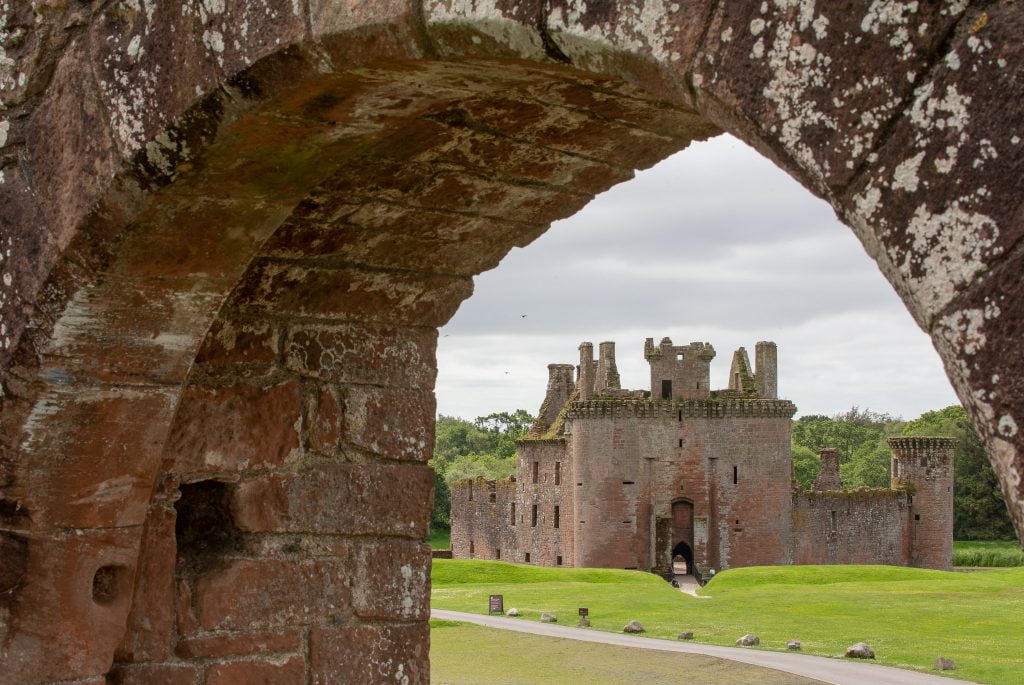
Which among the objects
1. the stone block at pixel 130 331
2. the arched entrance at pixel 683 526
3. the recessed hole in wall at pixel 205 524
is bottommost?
the arched entrance at pixel 683 526

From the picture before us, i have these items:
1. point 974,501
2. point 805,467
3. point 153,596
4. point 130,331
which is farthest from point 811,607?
point 805,467

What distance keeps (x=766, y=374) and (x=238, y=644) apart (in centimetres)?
4012

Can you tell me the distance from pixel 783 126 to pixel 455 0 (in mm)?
732

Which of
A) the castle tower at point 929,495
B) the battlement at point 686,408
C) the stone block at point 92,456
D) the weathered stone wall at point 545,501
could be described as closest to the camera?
the stone block at point 92,456

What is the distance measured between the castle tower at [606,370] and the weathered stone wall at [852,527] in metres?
7.37

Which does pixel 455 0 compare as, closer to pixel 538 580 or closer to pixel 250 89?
pixel 250 89

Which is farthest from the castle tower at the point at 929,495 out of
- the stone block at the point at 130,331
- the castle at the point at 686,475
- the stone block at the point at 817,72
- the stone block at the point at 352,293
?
the stone block at the point at 817,72

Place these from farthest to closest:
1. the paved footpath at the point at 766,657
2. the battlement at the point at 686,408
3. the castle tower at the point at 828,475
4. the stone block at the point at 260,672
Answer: the castle tower at the point at 828,475 → the battlement at the point at 686,408 → the paved footpath at the point at 766,657 → the stone block at the point at 260,672

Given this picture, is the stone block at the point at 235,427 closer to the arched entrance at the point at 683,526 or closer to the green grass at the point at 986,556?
the arched entrance at the point at 683,526

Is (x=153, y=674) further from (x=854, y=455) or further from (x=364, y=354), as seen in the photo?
(x=854, y=455)

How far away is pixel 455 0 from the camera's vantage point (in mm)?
2416

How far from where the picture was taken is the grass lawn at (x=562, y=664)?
12406 millimetres

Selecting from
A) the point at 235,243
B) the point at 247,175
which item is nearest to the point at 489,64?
the point at 247,175

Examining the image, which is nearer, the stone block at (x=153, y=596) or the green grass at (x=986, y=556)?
the stone block at (x=153, y=596)
